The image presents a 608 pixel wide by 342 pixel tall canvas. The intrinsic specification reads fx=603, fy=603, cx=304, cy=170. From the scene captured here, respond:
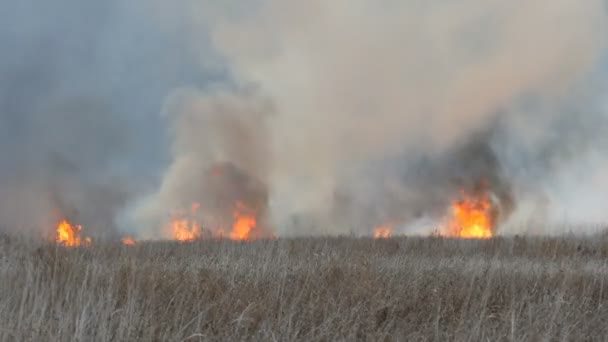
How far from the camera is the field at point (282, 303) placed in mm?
6836

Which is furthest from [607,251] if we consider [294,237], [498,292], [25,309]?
[25,309]

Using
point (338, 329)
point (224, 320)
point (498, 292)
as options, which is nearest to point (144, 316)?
point (224, 320)

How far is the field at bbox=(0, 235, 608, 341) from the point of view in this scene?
22.4 feet

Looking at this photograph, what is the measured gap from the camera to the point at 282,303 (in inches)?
324

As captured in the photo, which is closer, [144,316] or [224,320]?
[144,316]

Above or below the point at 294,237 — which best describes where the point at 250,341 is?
below

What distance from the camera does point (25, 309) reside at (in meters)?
7.09

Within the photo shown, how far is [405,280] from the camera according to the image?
10.2 m

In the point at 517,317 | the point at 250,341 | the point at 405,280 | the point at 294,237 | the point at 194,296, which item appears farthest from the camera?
the point at 294,237

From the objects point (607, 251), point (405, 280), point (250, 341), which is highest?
point (607, 251)

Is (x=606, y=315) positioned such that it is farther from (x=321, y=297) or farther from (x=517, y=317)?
(x=321, y=297)

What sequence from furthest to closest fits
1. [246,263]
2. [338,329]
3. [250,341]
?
→ [246,263] < [338,329] < [250,341]

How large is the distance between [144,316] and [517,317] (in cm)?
484

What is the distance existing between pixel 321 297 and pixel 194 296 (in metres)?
1.82
